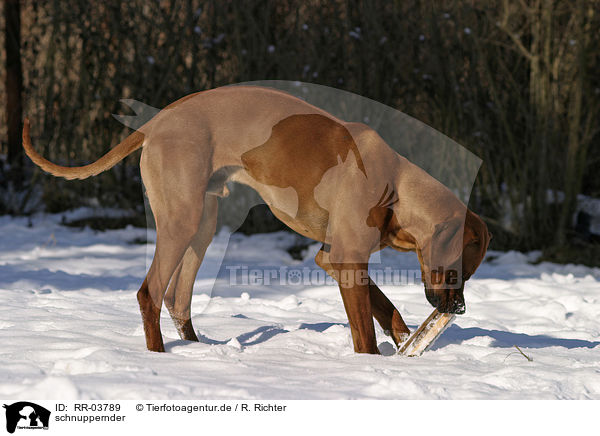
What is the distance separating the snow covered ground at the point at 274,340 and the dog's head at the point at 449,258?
0.84ft

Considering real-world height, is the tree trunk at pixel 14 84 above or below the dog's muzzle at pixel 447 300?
above

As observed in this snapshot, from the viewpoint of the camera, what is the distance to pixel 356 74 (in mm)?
6820

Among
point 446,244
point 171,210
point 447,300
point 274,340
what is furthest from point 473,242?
Result: point 171,210

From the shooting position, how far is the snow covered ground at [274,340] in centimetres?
226

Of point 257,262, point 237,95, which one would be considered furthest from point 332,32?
point 237,95

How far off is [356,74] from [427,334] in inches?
174

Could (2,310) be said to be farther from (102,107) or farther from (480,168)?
(480,168)

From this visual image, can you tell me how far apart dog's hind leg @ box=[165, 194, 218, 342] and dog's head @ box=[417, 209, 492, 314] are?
3.27 ft

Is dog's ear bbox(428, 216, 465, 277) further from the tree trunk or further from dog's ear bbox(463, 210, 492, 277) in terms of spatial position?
the tree trunk

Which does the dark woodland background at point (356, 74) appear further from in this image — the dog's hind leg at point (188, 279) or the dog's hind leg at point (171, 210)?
the dog's hind leg at point (171, 210)

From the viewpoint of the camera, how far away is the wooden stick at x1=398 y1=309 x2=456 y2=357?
286 cm

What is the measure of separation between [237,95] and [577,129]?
4226mm
